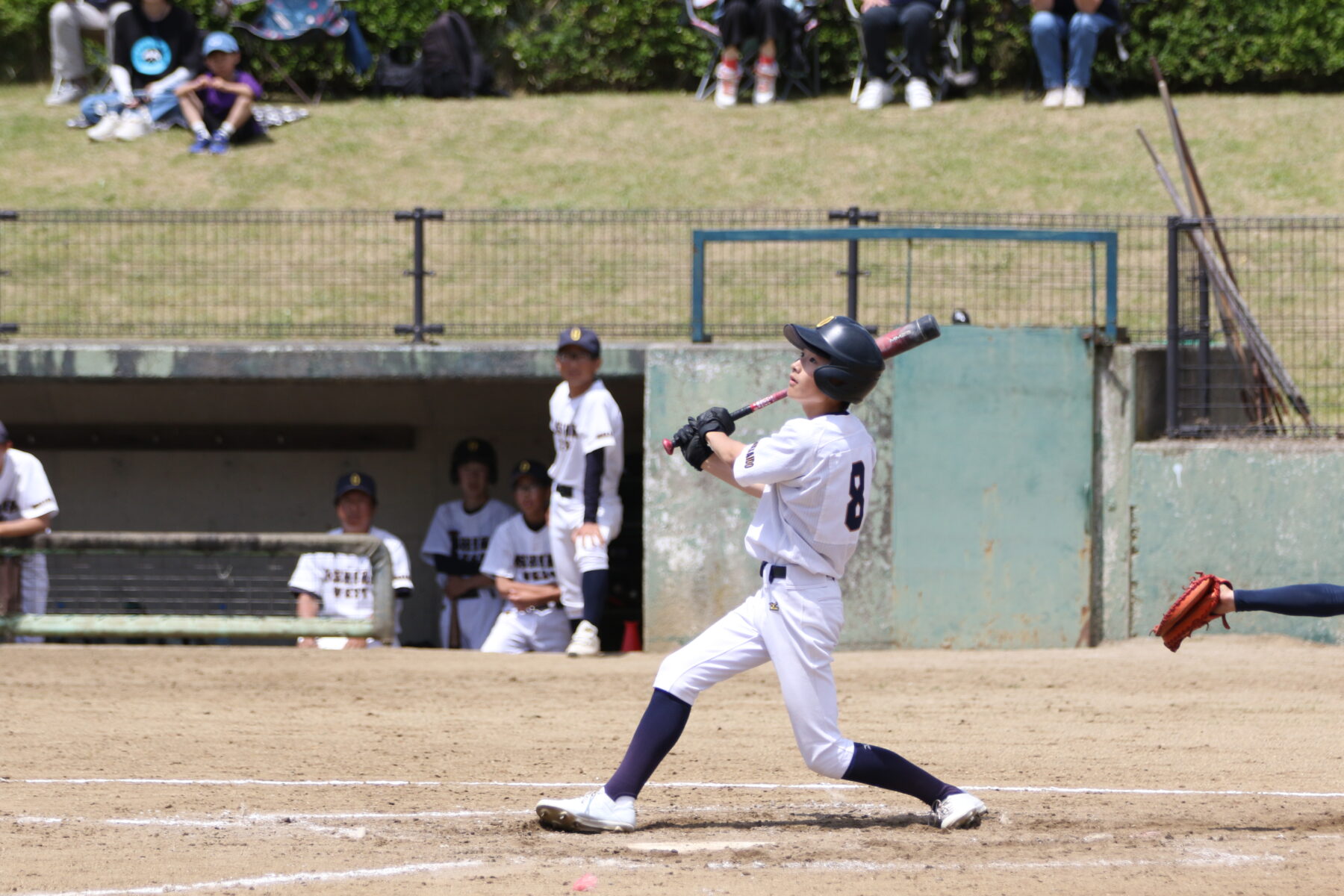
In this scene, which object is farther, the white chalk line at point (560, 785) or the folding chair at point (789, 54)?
the folding chair at point (789, 54)

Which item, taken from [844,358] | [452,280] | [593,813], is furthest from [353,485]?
[844,358]

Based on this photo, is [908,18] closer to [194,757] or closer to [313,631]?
[313,631]

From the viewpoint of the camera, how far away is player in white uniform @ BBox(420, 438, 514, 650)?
952 centimetres

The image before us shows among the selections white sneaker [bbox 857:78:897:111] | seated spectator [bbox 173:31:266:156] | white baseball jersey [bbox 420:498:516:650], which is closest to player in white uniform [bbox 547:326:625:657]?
white baseball jersey [bbox 420:498:516:650]

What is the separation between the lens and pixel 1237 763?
18.5ft

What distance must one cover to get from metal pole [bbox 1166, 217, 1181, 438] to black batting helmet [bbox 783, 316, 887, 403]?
16.6ft

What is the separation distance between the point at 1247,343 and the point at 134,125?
11.4m

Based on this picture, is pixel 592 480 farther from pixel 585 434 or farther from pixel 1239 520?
→ pixel 1239 520

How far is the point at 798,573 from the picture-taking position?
4355 mm

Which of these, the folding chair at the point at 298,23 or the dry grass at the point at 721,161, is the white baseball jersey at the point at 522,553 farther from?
the folding chair at the point at 298,23

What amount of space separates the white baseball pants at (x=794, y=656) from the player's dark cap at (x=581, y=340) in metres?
4.07

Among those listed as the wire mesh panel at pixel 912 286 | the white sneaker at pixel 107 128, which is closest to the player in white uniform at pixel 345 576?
the wire mesh panel at pixel 912 286

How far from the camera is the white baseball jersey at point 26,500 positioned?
8617 mm

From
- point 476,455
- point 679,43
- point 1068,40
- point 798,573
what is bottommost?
point 798,573
